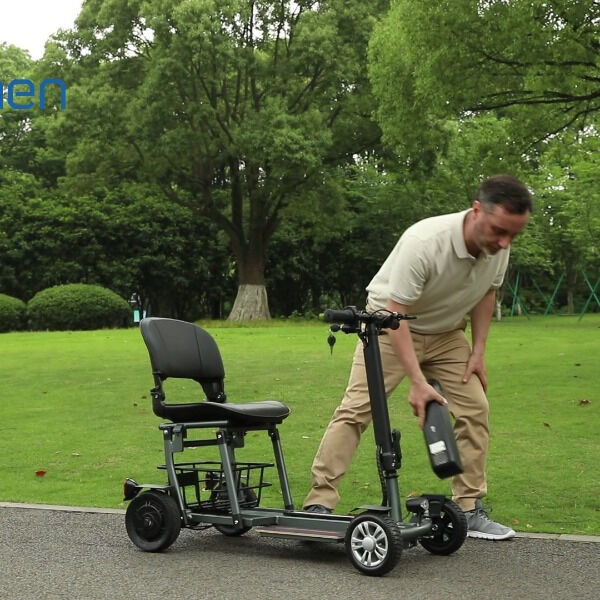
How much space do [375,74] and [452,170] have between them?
13.7 metres

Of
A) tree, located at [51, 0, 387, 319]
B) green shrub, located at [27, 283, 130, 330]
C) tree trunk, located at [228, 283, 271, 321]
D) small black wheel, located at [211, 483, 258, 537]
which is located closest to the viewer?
small black wheel, located at [211, 483, 258, 537]

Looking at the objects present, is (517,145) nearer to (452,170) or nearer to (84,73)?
(452,170)

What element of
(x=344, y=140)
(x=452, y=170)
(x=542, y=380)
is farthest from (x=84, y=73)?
(x=542, y=380)

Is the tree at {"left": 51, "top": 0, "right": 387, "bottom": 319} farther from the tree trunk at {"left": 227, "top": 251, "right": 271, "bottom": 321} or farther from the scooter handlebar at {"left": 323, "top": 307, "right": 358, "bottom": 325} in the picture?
the scooter handlebar at {"left": 323, "top": 307, "right": 358, "bottom": 325}

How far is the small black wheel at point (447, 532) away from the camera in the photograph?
4.97m

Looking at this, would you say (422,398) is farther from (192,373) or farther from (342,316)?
(192,373)

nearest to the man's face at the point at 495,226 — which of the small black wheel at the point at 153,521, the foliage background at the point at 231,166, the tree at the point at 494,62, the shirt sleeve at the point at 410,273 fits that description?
the shirt sleeve at the point at 410,273

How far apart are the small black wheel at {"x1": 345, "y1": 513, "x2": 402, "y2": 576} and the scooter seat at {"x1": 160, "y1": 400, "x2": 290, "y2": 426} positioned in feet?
2.38

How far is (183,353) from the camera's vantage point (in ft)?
18.1

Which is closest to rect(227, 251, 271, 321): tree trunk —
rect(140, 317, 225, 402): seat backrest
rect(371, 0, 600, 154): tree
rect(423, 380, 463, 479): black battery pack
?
rect(371, 0, 600, 154): tree

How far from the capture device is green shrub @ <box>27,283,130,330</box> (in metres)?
30.0

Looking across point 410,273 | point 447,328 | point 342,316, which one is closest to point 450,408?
point 447,328

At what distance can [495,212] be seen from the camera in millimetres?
4832
